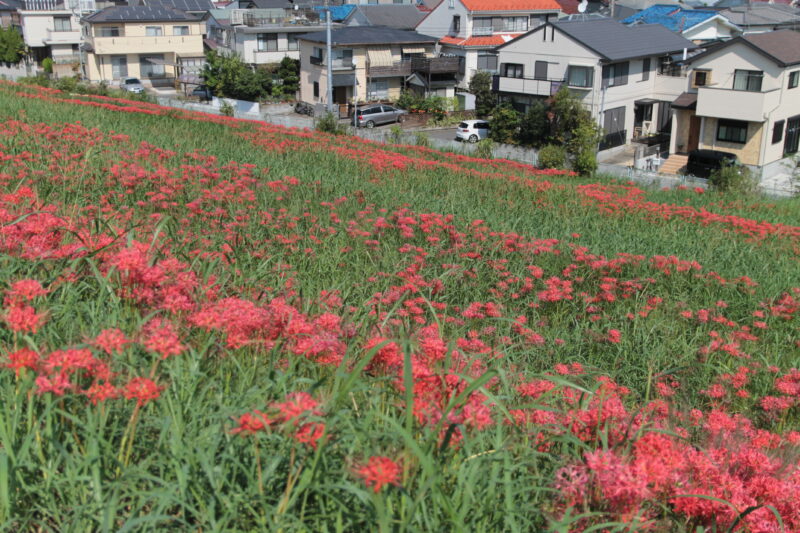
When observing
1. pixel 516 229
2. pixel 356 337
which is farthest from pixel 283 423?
pixel 516 229

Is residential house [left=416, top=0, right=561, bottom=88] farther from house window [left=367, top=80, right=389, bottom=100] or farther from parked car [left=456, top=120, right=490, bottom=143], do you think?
parked car [left=456, top=120, right=490, bottom=143]

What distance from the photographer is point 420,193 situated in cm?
1219

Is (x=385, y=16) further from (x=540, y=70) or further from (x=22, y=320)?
(x=22, y=320)

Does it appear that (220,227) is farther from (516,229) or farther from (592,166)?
(592,166)

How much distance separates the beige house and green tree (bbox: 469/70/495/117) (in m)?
21.8

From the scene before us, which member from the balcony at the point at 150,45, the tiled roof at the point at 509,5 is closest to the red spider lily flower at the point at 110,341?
the tiled roof at the point at 509,5

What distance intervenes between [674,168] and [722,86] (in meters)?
3.91

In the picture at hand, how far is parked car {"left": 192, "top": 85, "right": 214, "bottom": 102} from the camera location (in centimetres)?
4494

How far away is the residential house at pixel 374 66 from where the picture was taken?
40875mm

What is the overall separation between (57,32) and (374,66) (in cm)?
2688

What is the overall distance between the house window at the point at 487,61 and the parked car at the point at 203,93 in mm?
16337

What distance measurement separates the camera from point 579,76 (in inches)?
1296

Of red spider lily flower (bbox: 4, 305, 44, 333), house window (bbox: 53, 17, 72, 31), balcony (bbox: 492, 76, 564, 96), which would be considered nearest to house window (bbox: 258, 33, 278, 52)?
balcony (bbox: 492, 76, 564, 96)

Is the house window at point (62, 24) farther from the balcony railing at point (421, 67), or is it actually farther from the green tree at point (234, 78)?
the balcony railing at point (421, 67)
